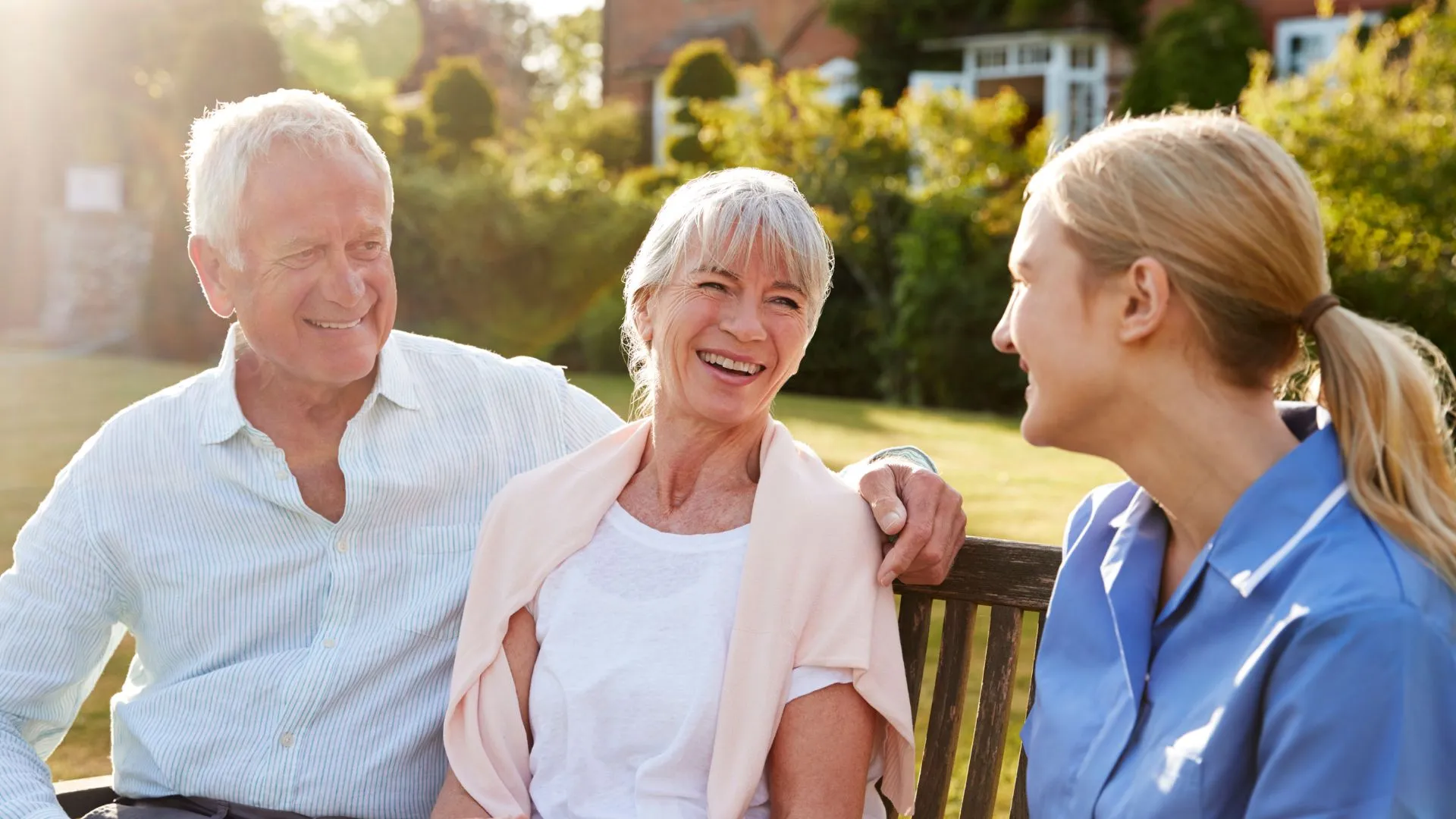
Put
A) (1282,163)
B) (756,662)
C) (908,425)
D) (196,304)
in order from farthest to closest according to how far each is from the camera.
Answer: (196,304)
(908,425)
(756,662)
(1282,163)

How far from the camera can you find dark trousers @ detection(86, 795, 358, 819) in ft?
9.12

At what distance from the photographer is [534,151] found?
24078 mm

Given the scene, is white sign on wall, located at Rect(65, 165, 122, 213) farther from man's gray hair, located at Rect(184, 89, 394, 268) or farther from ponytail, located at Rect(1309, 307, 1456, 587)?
ponytail, located at Rect(1309, 307, 1456, 587)

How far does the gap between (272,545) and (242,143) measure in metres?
0.82

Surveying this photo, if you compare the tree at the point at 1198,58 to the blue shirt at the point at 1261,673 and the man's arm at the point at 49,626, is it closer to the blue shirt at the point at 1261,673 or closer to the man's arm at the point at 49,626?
the man's arm at the point at 49,626

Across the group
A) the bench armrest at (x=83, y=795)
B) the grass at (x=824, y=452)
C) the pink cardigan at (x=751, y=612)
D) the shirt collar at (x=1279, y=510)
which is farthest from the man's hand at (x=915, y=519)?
the grass at (x=824, y=452)

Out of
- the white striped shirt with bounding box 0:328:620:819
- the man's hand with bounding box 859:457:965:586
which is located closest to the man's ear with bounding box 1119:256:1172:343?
the man's hand with bounding box 859:457:965:586

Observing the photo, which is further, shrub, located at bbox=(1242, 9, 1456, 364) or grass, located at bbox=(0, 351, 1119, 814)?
shrub, located at bbox=(1242, 9, 1456, 364)

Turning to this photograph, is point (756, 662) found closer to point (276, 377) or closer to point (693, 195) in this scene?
point (693, 195)

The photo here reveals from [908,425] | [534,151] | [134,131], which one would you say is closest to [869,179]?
[908,425]

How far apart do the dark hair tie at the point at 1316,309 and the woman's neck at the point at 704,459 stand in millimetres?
1065

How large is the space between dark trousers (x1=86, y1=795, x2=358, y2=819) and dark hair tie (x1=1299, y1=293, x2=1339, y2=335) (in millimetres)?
2004

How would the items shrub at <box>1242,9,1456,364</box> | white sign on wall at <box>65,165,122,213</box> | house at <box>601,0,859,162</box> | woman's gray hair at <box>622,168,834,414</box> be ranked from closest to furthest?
1. woman's gray hair at <box>622,168,834,414</box>
2. shrub at <box>1242,9,1456,364</box>
3. white sign on wall at <box>65,165,122,213</box>
4. house at <box>601,0,859,162</box>

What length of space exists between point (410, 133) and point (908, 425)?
1376 cm
